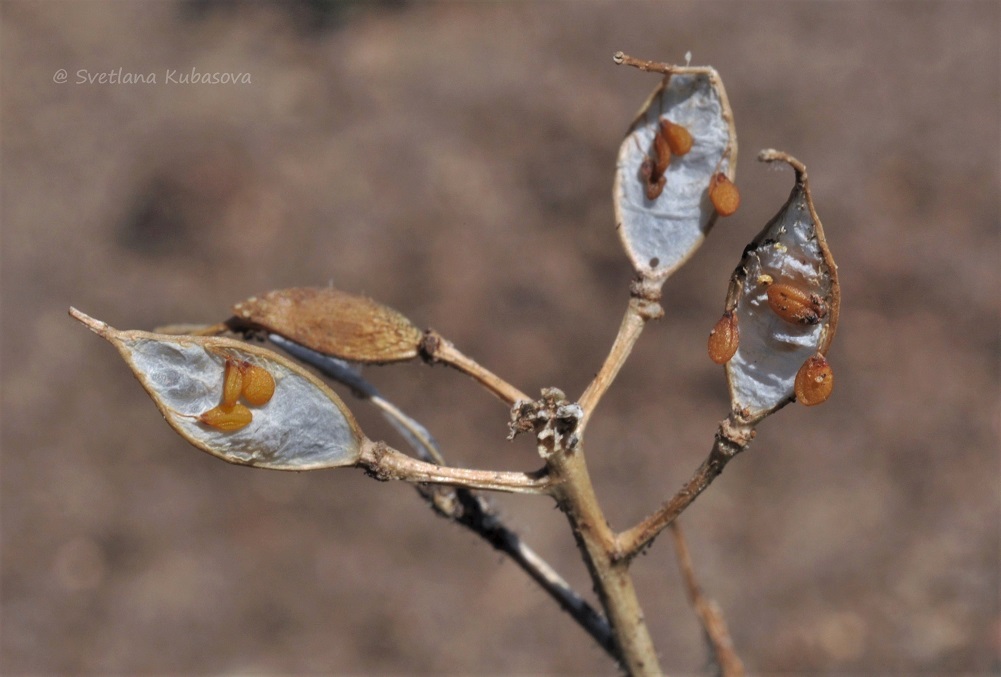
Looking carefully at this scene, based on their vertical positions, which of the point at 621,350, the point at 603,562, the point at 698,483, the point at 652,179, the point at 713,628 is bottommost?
the point at 713,628

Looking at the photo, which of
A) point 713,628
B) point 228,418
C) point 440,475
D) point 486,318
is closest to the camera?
point 440,475

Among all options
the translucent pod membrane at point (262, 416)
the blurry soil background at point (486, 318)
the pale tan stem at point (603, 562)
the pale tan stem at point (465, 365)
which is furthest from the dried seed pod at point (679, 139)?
the blurry soil background at point (486, 318)

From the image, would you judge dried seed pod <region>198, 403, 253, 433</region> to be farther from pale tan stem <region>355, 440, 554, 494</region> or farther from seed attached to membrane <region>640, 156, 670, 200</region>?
seed attached to membrane <region>640, 156, 670, 200</region>

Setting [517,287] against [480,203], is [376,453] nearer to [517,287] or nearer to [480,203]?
[517,287]

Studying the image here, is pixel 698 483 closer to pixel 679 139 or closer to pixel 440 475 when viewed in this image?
pixel 440 475

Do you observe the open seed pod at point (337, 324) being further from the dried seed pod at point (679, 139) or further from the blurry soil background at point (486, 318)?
the blurry soil background at point (486, 318)

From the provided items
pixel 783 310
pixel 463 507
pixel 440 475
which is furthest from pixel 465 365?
pixel 783 310

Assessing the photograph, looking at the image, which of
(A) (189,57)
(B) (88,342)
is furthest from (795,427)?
(A) (189,57)

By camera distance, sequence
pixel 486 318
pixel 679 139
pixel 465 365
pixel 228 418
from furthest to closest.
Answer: pixel 486 318
pixel 679 139
pixel 465 365
pixel 228 418
